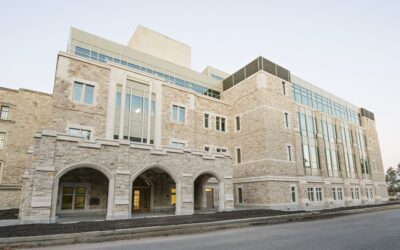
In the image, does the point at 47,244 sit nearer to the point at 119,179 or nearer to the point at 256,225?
the point at 119,179

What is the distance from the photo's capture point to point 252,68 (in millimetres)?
27156

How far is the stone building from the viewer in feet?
47.2

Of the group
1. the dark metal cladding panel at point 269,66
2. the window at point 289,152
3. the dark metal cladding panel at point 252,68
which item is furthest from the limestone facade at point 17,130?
the window at point 289,152

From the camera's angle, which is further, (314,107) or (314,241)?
(314,107)

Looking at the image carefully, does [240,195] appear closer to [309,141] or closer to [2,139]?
[309,141]

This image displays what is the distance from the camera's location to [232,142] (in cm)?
2828

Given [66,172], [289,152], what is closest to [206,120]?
[289,152]

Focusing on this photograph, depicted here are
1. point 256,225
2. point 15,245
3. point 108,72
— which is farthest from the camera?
point 108,72

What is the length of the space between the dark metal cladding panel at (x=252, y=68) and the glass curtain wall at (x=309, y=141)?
7898 millimetres

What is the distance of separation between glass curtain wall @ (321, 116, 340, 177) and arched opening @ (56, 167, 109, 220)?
89.0 ft

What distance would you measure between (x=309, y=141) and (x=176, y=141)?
55.4 feet

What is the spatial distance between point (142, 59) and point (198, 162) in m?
14.8

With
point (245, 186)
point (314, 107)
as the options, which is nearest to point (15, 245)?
point (245, 186)

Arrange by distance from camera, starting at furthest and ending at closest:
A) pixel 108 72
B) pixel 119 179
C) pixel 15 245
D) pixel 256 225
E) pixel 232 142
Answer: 1. pixel 232 142
2. pixel 108 72
3. pixel 119 179
4. pixel 256 225
5. pixel 15 245
